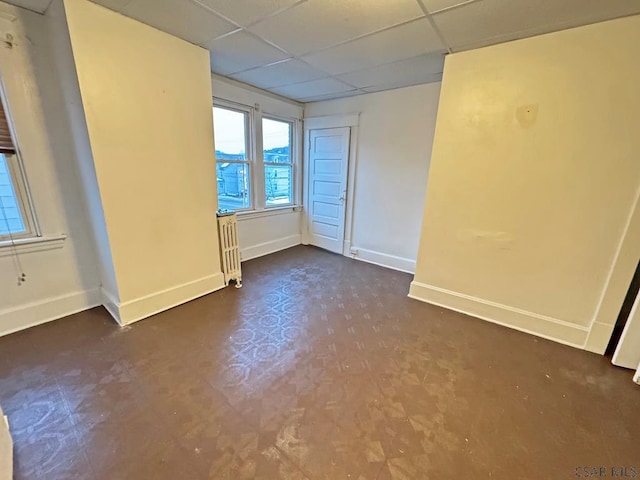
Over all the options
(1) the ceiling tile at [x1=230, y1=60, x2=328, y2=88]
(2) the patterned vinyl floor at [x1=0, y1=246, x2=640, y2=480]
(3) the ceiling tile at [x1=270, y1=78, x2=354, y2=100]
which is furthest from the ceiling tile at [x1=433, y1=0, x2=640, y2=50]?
(2) the patterned vinyl floor at [x1=0, y1=246, x2=640, y2=480]

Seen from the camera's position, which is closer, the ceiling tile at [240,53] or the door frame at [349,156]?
the ceiling tile at [240,53]

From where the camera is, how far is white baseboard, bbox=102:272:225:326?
237 centimetres

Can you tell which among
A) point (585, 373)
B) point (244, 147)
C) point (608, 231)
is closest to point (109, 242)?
point (244, 147)

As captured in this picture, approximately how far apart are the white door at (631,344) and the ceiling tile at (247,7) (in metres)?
3.22

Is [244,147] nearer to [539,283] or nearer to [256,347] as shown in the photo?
[256,347]

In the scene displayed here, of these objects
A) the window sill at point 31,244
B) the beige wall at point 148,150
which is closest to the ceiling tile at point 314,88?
the beige wall at point 148,150

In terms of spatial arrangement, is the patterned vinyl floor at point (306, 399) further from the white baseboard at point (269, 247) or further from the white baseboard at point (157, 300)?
the white baseboard at point (269, 247)

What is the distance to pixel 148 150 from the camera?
2297 millimetres

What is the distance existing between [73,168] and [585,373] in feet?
14.5

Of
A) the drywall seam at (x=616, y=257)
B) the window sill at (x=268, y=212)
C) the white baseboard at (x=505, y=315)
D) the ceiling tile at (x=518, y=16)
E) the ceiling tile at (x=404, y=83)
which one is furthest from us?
the window sill at (x=268, y=212)

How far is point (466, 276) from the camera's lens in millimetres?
2721

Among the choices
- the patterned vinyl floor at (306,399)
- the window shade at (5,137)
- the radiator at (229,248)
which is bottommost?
the patterned vinyl floor at (306,399)

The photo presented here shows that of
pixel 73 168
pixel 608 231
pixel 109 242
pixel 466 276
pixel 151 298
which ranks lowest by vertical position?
pixel 151 298

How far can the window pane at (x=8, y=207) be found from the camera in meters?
2.09
